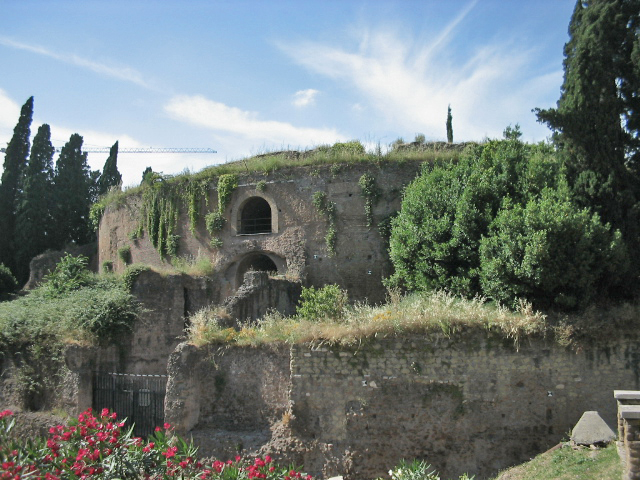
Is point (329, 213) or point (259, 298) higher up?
point (329, 213)

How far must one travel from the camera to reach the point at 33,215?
30.1 meters

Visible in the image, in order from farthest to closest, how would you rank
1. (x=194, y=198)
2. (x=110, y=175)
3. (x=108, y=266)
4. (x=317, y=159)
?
(x=110, y=175) < (x=108, y=266) < (x=194, y=198) < (x=317, y=159)

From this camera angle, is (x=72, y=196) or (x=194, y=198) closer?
(x=194, y=198)

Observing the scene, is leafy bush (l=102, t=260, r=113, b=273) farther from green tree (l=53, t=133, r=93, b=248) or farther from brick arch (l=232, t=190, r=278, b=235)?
green tree (l=53, t=133, r=93, b=248)

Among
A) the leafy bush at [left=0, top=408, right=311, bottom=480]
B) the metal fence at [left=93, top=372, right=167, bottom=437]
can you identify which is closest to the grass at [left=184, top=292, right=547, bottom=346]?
the metal fence at [left=93, top=372, right=167, bottom=437]

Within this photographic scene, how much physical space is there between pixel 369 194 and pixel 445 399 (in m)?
8.81

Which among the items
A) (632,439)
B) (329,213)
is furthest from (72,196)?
(632,439)

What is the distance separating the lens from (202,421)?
37.6 ft

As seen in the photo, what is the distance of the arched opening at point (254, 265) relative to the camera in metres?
19.5

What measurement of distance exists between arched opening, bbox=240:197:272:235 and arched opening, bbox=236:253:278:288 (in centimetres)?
88

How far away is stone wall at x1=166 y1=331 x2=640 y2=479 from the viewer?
33.5 feet

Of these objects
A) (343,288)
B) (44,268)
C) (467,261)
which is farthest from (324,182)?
(44,268)

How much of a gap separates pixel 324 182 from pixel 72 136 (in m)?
21.0

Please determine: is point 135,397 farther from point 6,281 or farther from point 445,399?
point 6,281
